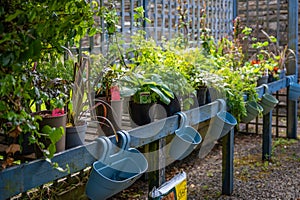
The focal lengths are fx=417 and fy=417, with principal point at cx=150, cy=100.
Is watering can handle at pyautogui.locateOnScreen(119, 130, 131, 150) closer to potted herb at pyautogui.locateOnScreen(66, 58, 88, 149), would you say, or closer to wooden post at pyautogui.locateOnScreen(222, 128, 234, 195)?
potted herb at pyautogui.locateOnScreen(66, 58, 88, 149)

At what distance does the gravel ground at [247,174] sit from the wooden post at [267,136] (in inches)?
3.0

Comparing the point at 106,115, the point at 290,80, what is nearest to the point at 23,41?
the point at 106,115

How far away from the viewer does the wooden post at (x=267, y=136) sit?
12.4ft

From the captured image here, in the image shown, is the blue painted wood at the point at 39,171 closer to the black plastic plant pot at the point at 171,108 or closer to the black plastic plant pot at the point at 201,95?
the black plastic plant pot at the point at 171,108

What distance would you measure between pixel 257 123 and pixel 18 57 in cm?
415

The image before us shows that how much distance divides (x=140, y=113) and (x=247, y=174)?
183 cm

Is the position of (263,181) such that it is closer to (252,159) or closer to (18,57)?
(252,159)

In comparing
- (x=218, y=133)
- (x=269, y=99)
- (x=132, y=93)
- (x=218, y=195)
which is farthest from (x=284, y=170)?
(x=132, y=93)

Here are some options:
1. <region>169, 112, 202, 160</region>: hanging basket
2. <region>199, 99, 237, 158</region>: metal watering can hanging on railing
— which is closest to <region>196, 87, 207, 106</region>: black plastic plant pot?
<region>199, 99, 237, 158</region>: metal watering can hanging on railing

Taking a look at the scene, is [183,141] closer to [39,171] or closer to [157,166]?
[157,166]

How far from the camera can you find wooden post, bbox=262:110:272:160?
3789mm

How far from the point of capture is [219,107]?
2.72 meters

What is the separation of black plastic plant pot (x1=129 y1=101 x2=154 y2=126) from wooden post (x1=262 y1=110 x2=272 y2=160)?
6.60 feet

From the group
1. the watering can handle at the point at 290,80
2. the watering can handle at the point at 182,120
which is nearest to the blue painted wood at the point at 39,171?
the watering can handle at the point at 182,120
